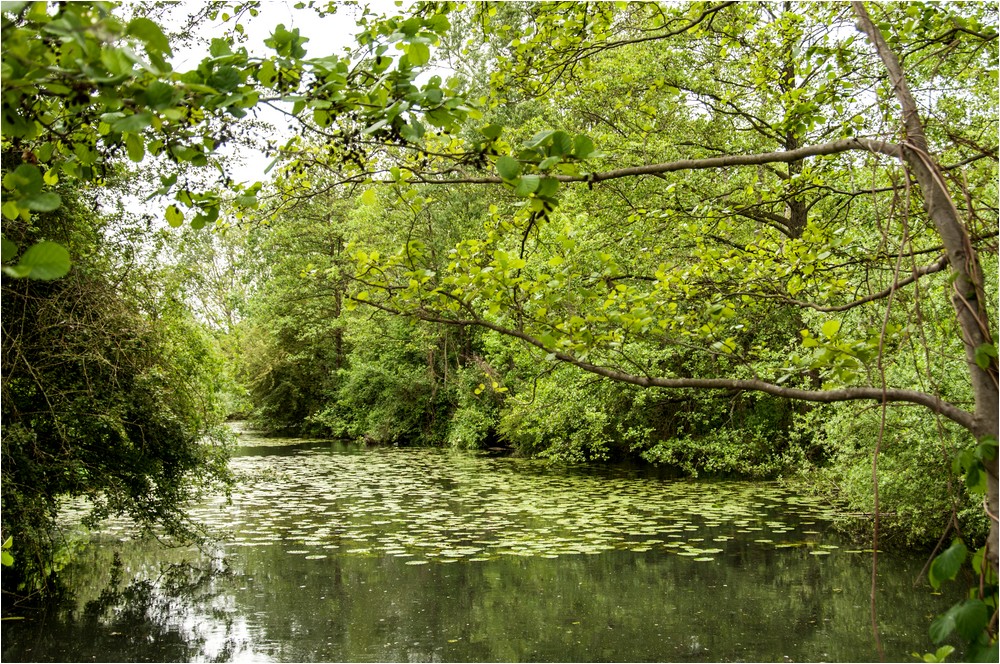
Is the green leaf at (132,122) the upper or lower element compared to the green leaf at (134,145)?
lower

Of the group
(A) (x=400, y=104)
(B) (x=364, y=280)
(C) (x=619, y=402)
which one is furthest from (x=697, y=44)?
(A) (x=400, y=104)

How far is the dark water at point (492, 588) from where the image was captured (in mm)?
5848

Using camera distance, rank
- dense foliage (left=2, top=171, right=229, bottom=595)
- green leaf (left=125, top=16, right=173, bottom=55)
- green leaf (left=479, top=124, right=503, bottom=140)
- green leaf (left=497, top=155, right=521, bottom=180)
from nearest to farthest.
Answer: green leaf (left=125, top=16, right=173, bottom=55) < green leaf (left=497, top=155, right=521, bottom=180) < green leaf (left=479, top=124, right=503, bottom=140) < dense foliage (left=2, top=171, right=229, bottom=595)

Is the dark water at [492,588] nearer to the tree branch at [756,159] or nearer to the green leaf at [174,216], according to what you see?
the tree branch at [756,159]

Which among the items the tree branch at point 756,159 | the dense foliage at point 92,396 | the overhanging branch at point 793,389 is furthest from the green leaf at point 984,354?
the dense foliage at point 92,396

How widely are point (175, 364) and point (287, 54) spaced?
5.92 meters

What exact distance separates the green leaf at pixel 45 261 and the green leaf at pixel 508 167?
91 centimetres

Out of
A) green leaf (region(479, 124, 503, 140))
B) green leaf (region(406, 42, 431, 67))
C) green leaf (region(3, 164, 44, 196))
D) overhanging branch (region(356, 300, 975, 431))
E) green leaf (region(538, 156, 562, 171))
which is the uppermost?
green leaf (region(406, 42, 431, 67))

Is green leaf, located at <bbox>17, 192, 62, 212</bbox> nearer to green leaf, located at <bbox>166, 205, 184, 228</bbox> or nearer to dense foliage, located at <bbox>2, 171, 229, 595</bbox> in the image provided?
green leaf, located at <bbox>166, 205, 184, 228</bbox>

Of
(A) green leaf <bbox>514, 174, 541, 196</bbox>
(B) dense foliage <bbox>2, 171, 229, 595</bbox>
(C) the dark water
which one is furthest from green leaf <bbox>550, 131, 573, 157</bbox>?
(B) dense foliage <bbox>2, 171, 229, 595</bbox>

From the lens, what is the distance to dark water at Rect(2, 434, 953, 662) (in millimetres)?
5848

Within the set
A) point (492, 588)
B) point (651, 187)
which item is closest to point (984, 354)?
point (492, 588)

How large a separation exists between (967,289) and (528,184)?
1115 mm

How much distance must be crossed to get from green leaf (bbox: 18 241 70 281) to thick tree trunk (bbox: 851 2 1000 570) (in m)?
1.91
